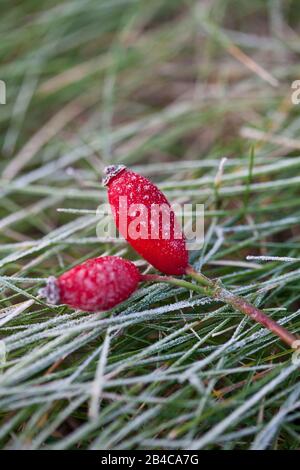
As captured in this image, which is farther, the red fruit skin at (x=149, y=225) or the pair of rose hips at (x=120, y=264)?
the red fruit skin at (x=149, y=225)

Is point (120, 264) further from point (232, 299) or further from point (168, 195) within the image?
point (168, 195)

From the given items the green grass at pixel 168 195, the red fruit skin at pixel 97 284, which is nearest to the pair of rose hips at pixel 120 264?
the red fruit skin at pixel 97 284

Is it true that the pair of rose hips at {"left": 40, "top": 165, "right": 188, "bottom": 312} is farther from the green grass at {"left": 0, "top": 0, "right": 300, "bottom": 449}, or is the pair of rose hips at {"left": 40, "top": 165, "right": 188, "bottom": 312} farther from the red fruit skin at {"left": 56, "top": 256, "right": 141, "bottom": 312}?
the green grass at {"left": 0, "top": 0, "right": 300, "bottom": 449}

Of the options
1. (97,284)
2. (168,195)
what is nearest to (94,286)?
(97,284)

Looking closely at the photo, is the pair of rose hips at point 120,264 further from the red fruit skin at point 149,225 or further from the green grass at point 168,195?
the green grass at point 168,195

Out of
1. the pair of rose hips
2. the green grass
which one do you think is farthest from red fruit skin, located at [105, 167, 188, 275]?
the green grass

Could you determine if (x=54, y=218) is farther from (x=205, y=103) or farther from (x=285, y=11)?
(x=285, y=11)
